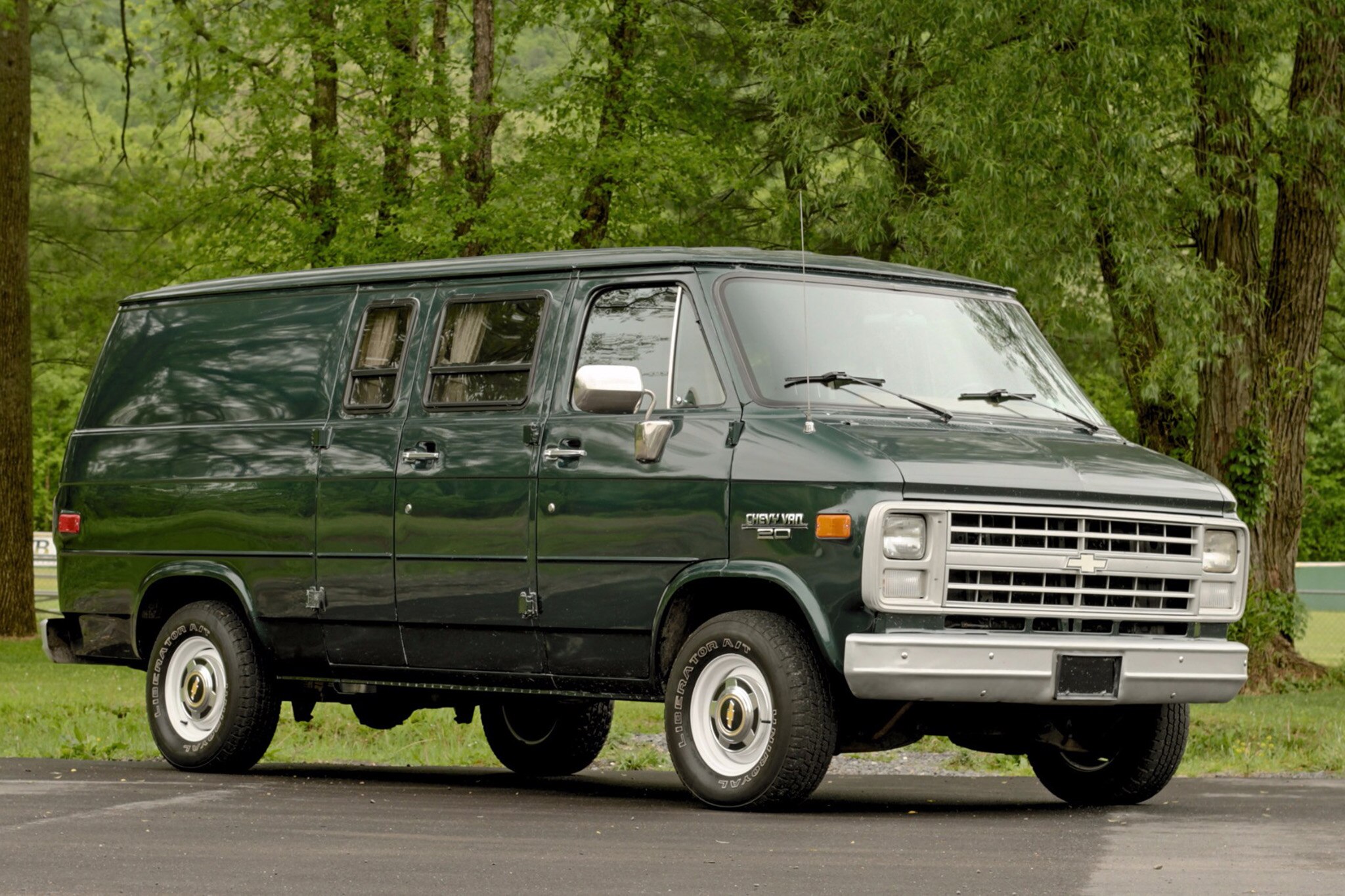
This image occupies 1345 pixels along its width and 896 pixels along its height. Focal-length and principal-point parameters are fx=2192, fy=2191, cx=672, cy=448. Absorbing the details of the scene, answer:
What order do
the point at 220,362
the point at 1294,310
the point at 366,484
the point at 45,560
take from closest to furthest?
the point at 366,484
the point at 220,362
the point at 1294,310
the point at 45,560

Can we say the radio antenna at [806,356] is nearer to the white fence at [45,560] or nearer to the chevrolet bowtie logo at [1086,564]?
the chevrolet bowtie logo at [1086,564]

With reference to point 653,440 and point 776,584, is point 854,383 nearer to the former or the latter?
point 653,440

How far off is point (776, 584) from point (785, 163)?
54.1 ft

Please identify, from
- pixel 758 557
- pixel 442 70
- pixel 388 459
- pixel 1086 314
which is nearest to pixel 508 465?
pixel 388 459

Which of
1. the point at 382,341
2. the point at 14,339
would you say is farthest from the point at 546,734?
the point at 14,339

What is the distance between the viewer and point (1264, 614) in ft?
71.4

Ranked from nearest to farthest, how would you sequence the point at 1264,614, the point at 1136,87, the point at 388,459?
the point at 388,459, the point at 1136,87, the point at 1264,614

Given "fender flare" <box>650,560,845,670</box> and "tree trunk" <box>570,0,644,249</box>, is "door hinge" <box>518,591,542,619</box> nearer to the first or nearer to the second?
"fender flare" <box>650,560,845,670</box>

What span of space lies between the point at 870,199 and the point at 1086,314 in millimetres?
2770

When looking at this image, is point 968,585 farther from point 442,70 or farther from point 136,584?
point 442,70

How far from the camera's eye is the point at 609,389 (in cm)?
922

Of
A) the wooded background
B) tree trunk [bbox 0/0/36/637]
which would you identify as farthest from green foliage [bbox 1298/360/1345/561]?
tree trunk [bbox 0/0/36/637]

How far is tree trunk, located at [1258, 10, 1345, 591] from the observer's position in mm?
20641

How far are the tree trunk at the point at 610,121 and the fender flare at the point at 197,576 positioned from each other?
16317 millimetres
